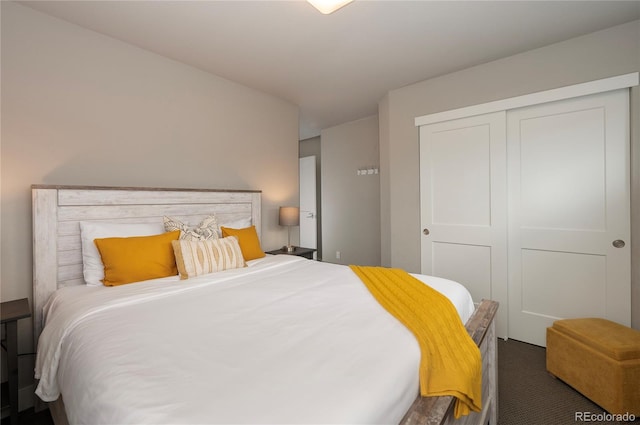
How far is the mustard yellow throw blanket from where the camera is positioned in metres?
1.00

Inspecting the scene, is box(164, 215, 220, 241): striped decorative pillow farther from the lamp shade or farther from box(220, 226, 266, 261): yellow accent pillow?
the lamp shade

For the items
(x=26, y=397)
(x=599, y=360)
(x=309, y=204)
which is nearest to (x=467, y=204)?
(x=599, y=360)

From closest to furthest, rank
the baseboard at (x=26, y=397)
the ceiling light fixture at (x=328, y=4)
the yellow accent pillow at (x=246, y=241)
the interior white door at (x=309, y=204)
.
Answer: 1. the ceiling light fixture at (x=328, y=4)
2. the baseboard at (x=26, y=397)
3. the yellow accent pillow at (x=246, y=241)
4. the interior white door at (x=309, y=204)

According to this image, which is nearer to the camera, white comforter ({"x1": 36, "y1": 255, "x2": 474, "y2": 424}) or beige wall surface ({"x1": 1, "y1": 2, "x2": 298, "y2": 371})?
white comforter ({"x1": 36, "y1": 255, "x2": 474, "y2": 424})

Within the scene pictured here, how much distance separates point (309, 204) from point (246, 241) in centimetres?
286

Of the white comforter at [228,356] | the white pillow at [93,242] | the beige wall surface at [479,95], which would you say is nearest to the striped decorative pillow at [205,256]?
the white comforter at [228,356]

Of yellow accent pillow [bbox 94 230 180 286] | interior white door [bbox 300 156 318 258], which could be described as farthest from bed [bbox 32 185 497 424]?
interior white door [bbox 300 156 318 258]

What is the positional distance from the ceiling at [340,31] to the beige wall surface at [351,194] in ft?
4.93

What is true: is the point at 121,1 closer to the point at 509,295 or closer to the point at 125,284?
the point at 125,284

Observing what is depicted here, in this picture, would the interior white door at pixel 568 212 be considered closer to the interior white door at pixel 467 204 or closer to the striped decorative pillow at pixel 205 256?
the interior white door at pixel 467 204

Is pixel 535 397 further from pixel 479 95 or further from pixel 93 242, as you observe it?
pixel 93 242

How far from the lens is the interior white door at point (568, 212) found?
2248mm

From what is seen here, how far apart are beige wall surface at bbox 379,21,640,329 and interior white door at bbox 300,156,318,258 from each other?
1.82m

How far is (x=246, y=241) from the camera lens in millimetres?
2615
